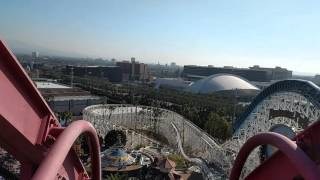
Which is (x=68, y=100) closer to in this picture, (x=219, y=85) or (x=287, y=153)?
(x=219, y=85)

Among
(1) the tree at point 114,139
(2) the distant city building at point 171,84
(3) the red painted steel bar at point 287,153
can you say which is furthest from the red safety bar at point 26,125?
(2) the distant city building at point 171,84

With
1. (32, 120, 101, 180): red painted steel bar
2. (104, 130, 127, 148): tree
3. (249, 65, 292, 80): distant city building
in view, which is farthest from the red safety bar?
(249, 65, 292, 80): distant city building

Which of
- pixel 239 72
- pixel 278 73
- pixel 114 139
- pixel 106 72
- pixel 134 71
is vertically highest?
pixel 239 72

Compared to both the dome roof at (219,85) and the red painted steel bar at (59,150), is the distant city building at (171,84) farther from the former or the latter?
the red painted steel bar at (59,150)

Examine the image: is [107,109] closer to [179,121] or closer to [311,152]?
[179,121]

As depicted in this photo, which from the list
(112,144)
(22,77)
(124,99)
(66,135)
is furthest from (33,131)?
(124,99)

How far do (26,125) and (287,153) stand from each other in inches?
97.6

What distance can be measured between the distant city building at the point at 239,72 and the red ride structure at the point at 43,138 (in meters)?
134

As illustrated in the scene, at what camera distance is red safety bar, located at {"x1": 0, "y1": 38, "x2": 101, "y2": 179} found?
3586 millimetres

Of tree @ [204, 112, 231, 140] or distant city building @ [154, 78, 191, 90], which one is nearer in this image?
tree @ [204, 112, 231, 140]

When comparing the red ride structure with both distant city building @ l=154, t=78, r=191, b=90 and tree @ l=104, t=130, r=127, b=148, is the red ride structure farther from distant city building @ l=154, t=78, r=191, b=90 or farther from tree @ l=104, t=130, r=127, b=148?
distant city building @ l=154, t=78, r=191, b=90

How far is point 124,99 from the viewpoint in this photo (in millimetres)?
63688

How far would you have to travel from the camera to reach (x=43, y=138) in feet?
14.1

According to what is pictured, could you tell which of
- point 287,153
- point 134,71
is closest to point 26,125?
point 287,153
